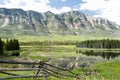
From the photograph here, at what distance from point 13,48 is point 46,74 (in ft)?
468

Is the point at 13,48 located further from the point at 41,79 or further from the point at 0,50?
the point at 41,79

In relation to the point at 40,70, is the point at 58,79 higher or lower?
lower

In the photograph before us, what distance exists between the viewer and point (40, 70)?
83.2ft

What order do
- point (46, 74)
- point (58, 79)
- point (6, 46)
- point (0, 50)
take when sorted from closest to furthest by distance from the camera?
point (46, 74), point (58, 79), point (0, 50), point (6, 46)

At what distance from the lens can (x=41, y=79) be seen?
86.4 feet

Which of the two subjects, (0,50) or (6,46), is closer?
(0,50)

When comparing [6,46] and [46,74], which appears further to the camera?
[6,46]

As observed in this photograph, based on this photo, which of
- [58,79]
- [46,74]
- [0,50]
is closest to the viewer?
[46,74]

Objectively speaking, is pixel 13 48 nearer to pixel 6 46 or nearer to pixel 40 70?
pixel 6 46

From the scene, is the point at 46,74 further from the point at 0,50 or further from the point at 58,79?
the point at 0,50

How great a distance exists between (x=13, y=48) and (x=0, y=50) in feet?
130

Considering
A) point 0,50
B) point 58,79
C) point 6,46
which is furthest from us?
point 6,46

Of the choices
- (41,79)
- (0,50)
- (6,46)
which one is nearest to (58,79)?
(41,79)

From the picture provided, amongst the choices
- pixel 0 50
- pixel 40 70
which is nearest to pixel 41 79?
pixel 40 70
